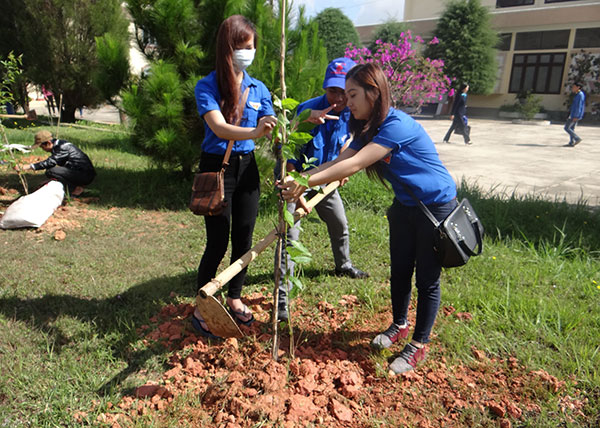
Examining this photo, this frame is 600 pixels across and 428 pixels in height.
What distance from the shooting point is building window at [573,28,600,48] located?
19.8 m

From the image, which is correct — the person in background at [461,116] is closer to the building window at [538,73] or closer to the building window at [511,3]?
the building window at [538,73]

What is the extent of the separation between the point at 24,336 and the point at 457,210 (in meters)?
2.53

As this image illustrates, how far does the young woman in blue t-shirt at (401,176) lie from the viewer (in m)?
1.93

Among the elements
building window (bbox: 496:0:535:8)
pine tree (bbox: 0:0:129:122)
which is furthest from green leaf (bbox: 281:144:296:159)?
building window (bbox: 496:0:535:8)

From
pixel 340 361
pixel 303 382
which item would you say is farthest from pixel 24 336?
pixel 340 361

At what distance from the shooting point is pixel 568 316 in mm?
2574

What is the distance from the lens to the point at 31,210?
14.0 ft

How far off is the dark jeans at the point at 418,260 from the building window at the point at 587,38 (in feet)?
76.8

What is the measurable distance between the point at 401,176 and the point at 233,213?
1003 millimetres

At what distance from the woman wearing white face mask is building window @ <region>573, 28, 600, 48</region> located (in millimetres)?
23591

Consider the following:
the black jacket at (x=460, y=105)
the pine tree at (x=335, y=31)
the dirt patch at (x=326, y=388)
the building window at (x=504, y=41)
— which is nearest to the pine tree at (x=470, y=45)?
the building window at (x=504, y=41)

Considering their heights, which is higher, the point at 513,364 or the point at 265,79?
the point at 265,79

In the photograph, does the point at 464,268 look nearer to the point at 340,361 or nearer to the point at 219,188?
the point at 340,361

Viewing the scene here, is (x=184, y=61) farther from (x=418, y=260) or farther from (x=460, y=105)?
(x=460, y=105)
